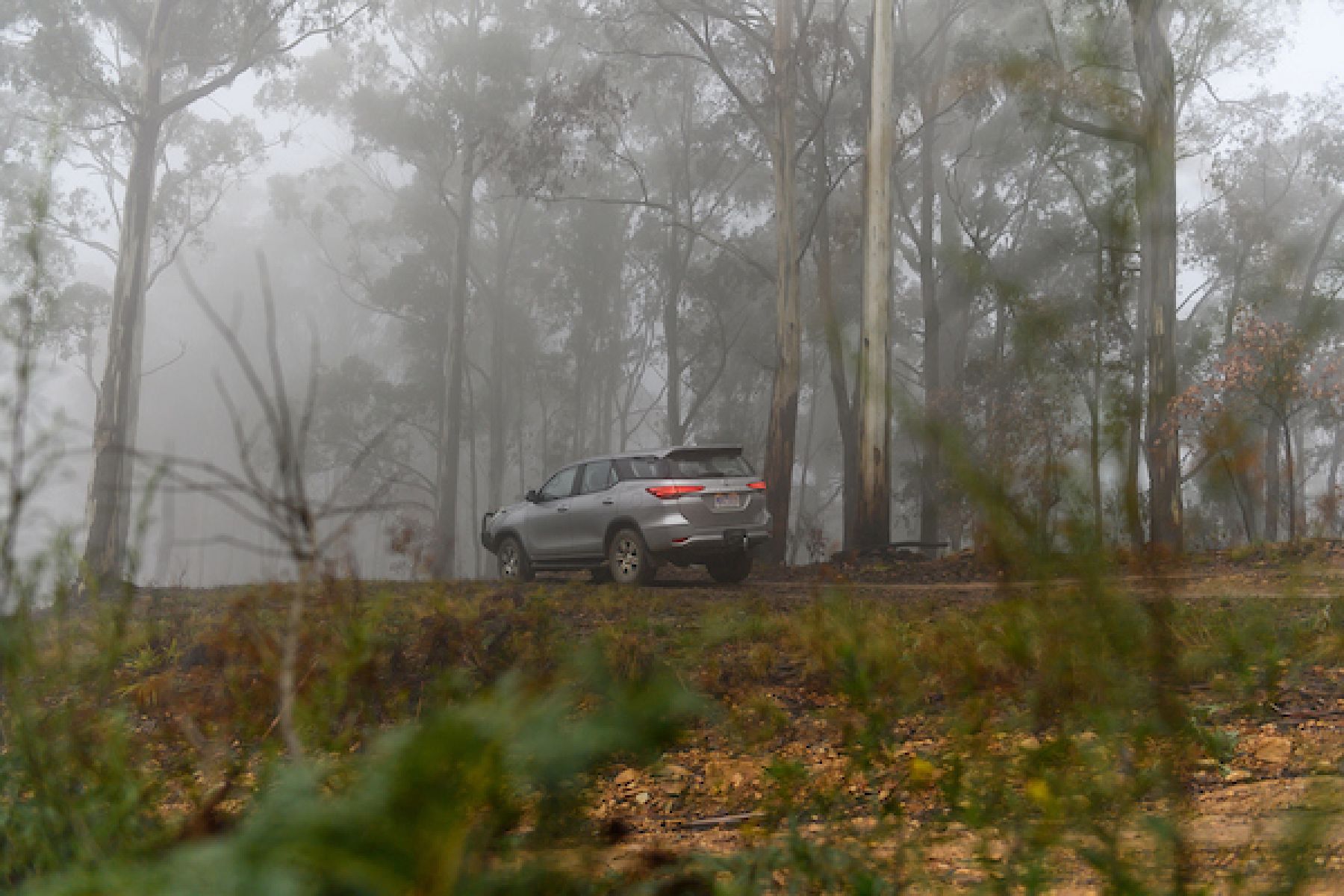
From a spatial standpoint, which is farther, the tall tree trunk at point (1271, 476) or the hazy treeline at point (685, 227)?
the hazy treeline at point (685, 227)

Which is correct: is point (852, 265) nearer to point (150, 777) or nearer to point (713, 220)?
point (713, 220)

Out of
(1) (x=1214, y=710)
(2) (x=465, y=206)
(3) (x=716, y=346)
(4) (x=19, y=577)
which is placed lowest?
(1) (x=1214, y=710)

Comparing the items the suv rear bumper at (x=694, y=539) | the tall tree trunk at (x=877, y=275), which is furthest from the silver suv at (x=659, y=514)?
the tall tree trunk at (x=877, y=275)

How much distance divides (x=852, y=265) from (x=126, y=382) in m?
17.3

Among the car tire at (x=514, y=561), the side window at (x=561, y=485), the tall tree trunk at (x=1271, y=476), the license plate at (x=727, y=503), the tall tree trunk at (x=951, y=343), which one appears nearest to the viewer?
the tall tree trunk at (x=1271, y=476)

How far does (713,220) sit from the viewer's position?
30953 mm

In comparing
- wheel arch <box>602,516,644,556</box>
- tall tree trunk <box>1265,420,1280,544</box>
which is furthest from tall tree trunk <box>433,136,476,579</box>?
tall tree trunk <box>1265,420,1280,544</box>

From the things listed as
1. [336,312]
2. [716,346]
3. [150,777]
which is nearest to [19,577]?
[150,777]

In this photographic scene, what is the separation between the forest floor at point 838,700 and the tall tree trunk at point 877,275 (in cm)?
644

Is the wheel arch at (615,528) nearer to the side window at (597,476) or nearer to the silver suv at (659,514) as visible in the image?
the silver suv at (659,514)

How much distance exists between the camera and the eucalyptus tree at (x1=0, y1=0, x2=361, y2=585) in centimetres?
1888

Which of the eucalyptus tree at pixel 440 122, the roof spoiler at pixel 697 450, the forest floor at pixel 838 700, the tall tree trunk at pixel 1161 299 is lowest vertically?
the forest floor at pixel 838 700

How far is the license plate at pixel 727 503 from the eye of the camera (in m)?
11.7

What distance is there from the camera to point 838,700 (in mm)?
4504
